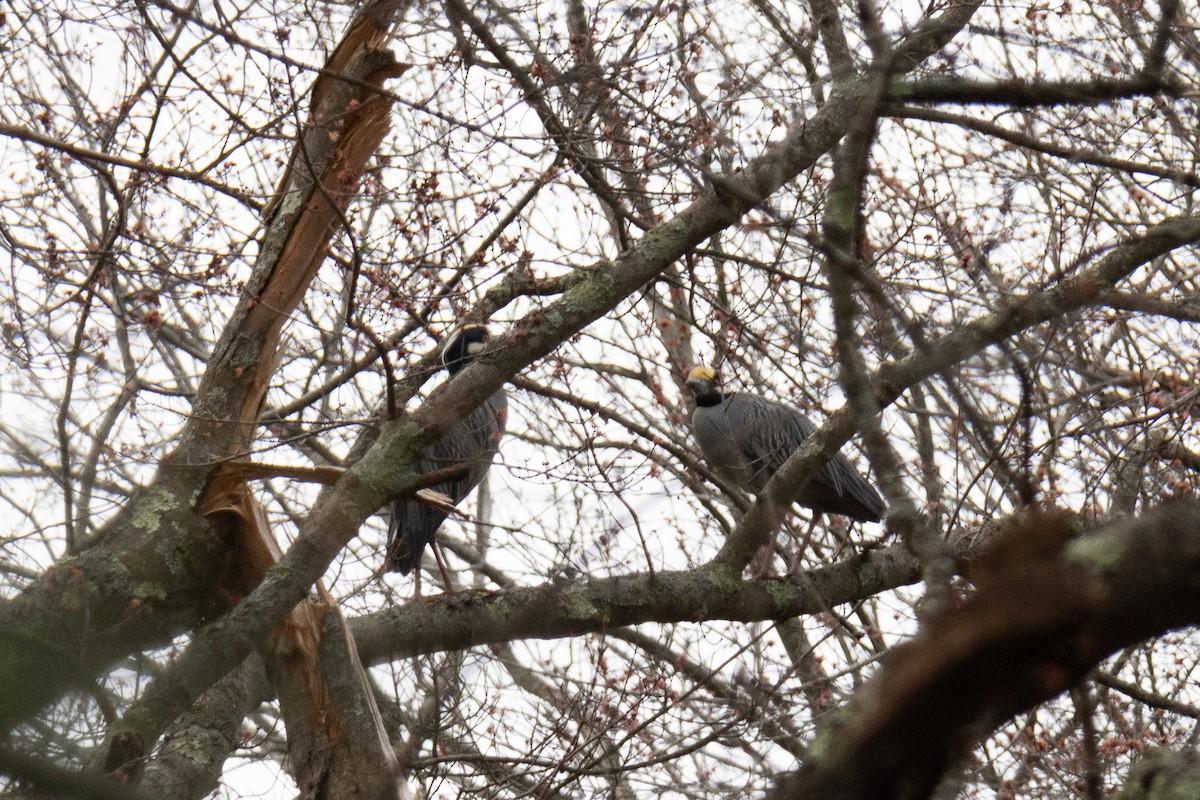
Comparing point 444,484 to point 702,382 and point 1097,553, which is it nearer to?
point 702,382

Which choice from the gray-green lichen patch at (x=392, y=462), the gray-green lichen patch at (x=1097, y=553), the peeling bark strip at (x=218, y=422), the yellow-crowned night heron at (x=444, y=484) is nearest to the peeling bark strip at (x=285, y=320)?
the peeling bark strip at (x=218, y=422)

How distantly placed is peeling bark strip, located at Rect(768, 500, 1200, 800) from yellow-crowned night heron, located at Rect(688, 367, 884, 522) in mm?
5410

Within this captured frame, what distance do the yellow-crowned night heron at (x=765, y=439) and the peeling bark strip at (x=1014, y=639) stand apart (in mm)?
5410

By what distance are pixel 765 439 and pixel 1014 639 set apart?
5.96 m

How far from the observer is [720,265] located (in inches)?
269

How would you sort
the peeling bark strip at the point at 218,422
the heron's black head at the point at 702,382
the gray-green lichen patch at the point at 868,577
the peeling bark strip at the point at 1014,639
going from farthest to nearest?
the heron's black head at the point at 702,382
the gray-green lichen patch at the point at 868,577
the peeling bark strip at the point at 218,422
the peeling bark strip at the point at 1014,639

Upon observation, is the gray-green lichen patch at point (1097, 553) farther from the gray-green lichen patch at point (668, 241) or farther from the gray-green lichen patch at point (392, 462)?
the gray-green lichen patch at point (668, 241)

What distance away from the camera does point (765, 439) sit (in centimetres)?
707

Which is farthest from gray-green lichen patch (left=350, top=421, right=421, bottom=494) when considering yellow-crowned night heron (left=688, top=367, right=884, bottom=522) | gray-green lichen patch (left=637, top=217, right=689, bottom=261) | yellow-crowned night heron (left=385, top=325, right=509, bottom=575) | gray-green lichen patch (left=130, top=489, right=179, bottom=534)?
yellow-crowned night heron (left=688, top=367, right=884, bottom=522)

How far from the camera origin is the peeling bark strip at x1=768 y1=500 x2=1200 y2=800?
1.13m

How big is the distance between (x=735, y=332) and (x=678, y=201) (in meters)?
0.81

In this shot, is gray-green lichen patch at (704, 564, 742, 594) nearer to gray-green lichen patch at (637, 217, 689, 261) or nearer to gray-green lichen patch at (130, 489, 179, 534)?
gray-green lichen patch at (637, 217, 689, 261)

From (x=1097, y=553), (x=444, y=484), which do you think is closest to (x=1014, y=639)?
(x=1097, y=553)

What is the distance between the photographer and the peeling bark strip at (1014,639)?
113 cm
